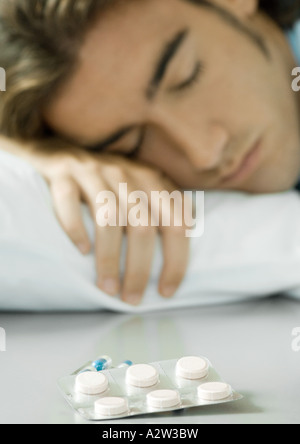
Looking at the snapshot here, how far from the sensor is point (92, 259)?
2.53ft

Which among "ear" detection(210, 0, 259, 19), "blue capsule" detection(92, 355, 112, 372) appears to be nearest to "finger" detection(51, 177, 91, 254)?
"blue capsule" detection(92, 355, 112, 372)

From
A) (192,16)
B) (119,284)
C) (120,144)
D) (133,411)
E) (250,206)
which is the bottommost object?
(133,411)

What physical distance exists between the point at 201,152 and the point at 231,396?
18.2 inches

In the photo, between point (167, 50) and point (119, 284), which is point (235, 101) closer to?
point (167, 50)

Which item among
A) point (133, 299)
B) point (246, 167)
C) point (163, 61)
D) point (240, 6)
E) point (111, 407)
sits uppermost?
point (240, 6)

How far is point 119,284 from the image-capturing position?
776 millimetres

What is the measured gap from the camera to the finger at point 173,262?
78 cm

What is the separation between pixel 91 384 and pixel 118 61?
1.73 ft

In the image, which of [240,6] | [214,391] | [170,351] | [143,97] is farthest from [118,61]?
[214,391]

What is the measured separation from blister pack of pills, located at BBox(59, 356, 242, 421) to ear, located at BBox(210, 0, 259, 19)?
0.66 metres

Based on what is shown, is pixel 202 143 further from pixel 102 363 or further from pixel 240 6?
pixel 102 363

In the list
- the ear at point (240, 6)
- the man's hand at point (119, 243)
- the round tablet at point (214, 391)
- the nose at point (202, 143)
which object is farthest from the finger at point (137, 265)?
the ear at point (240, 6)

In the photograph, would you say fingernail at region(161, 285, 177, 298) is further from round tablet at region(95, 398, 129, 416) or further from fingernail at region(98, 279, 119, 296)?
round tablet at region(95, 398, 129, 416)

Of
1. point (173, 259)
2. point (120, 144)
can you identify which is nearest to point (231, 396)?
point (173, 259)
